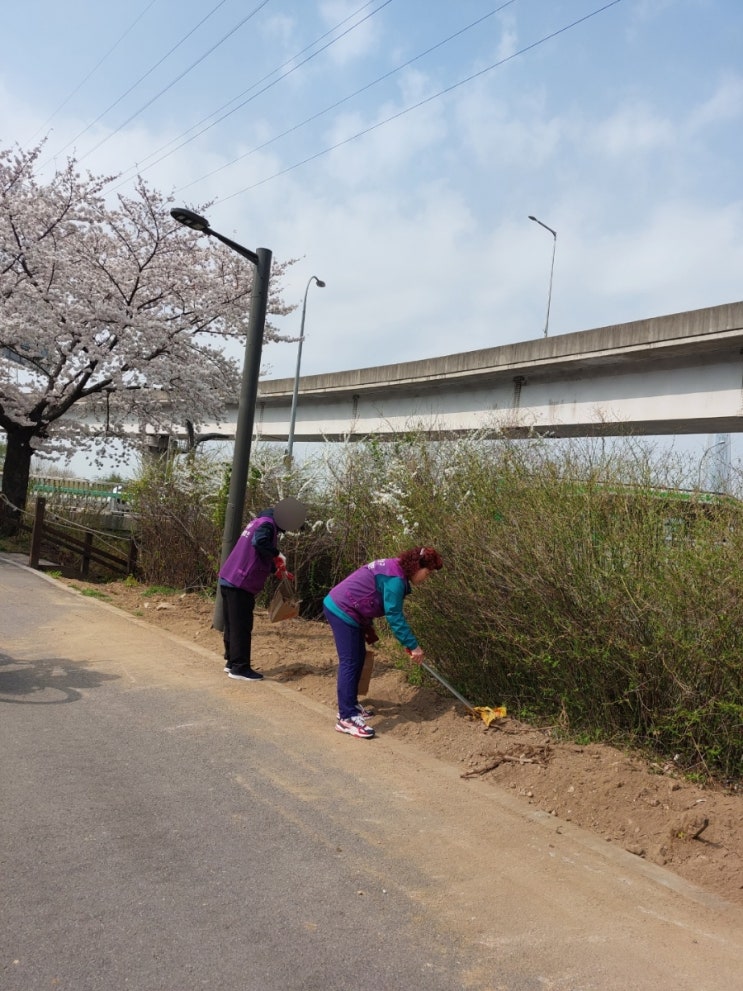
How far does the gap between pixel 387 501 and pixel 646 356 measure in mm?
10315

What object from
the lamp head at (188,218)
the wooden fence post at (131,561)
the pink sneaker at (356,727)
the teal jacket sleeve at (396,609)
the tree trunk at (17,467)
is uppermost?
the lamp head at (188,218)

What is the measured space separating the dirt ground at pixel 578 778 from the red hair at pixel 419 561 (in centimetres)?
119

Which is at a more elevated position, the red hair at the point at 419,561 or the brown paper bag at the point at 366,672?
the red hair at the point at 419,561

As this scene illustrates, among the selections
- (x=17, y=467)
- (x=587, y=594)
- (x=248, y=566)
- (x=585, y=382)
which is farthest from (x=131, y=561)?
(x=587, y=594)

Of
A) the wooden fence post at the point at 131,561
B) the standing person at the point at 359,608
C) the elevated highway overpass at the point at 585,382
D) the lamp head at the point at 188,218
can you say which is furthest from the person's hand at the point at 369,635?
the wooden fence post at the point at 131,561

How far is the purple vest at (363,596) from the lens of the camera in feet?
19.6

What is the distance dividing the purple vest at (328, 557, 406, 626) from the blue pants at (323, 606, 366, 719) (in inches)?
3.9

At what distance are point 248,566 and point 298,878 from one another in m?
3.90

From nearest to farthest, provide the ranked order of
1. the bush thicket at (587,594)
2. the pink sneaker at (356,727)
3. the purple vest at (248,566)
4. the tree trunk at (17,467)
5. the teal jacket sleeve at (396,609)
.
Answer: the bush thicket at (587,594) → the teal jacket sleeve at (396,609) → the pink sneaker at (356,727) → the purple vest at (248,566) → the tree trunk at (17,467)

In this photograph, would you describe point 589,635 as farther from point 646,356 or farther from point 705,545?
point 646,356

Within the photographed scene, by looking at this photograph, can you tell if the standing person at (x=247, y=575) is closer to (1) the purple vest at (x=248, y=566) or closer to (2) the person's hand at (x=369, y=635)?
(1) the purple vest at (x=248, y=566)

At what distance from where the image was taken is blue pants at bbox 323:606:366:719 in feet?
19.8

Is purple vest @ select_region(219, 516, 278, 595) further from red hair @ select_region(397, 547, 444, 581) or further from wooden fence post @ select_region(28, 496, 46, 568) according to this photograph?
wooden fence post @ select_region(28, 496, 46, 568)

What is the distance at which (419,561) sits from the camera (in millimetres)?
5773
